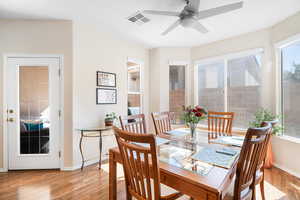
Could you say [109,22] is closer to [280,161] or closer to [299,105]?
[299,105]

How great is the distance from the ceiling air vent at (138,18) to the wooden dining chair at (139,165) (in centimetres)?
214

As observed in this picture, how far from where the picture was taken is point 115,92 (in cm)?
348

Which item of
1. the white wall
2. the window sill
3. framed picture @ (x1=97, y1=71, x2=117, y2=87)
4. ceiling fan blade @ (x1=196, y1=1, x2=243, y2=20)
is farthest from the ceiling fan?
the window sill

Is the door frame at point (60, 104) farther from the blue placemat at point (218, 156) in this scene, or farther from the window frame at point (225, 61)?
the window frame at point (225, 61)

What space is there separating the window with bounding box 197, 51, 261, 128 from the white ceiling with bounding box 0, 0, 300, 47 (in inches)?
27.8

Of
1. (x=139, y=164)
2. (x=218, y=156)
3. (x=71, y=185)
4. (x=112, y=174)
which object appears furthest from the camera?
(x=71, y=185)

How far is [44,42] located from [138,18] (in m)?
1.73

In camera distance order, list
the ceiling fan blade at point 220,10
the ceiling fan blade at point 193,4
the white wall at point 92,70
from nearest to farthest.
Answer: the ceiling fan blade at point 220,10, the ceiling fan blade at point 193,4, the white wall at point 92,70

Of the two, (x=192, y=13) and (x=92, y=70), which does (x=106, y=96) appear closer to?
(x=92, y=70)

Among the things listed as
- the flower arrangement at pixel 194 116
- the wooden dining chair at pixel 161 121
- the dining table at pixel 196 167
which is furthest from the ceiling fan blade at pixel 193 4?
the dining table at pixel 196 167

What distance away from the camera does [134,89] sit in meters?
4.11

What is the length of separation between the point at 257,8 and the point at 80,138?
12.1 feet

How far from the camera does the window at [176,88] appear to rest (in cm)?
424

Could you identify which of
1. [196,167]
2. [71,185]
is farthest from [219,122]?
[71,185]
